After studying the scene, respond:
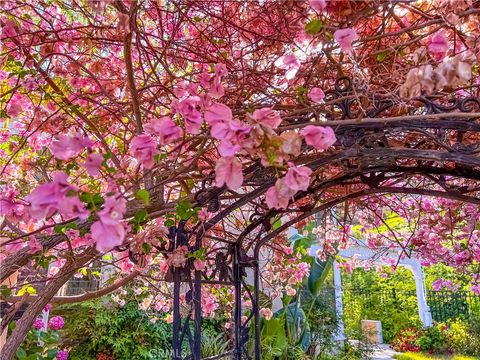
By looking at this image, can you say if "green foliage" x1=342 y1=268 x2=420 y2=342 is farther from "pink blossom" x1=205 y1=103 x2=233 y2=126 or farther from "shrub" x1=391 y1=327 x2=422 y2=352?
"pink blossom" x1=205 y1=103 x2=233 y2=126

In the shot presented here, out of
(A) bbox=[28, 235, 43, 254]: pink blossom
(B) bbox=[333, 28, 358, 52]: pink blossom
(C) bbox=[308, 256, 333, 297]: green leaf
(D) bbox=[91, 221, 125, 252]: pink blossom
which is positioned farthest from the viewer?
(C) bbox=[308, 256, 333, 297]: green leaf

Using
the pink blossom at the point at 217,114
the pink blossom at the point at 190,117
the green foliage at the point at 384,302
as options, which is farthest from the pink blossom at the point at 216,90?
the green foliage at the point at 384,302

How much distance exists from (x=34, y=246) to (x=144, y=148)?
57 cm

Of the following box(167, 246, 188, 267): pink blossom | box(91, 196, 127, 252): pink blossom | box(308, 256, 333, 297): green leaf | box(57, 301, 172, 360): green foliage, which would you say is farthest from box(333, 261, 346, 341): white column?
box(91, 196, 127, 252): pink blossom

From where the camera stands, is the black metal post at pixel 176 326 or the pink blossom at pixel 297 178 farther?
the black metal post at pixel 176 326

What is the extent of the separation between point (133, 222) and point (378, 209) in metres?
2.12

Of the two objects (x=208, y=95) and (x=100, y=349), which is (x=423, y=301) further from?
A: (x=208, y=95)

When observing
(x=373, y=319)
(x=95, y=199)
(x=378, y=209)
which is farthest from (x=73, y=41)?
(x=373, y=319)

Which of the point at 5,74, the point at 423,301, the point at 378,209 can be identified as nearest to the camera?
the point at 5,74

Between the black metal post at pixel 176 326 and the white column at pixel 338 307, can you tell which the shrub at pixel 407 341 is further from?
the black metal post at pixel 176 326

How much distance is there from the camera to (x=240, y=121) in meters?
0.86

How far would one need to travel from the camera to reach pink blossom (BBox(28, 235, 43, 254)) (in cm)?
128

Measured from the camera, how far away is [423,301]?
351 inches

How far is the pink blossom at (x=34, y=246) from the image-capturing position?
1.28 meters
